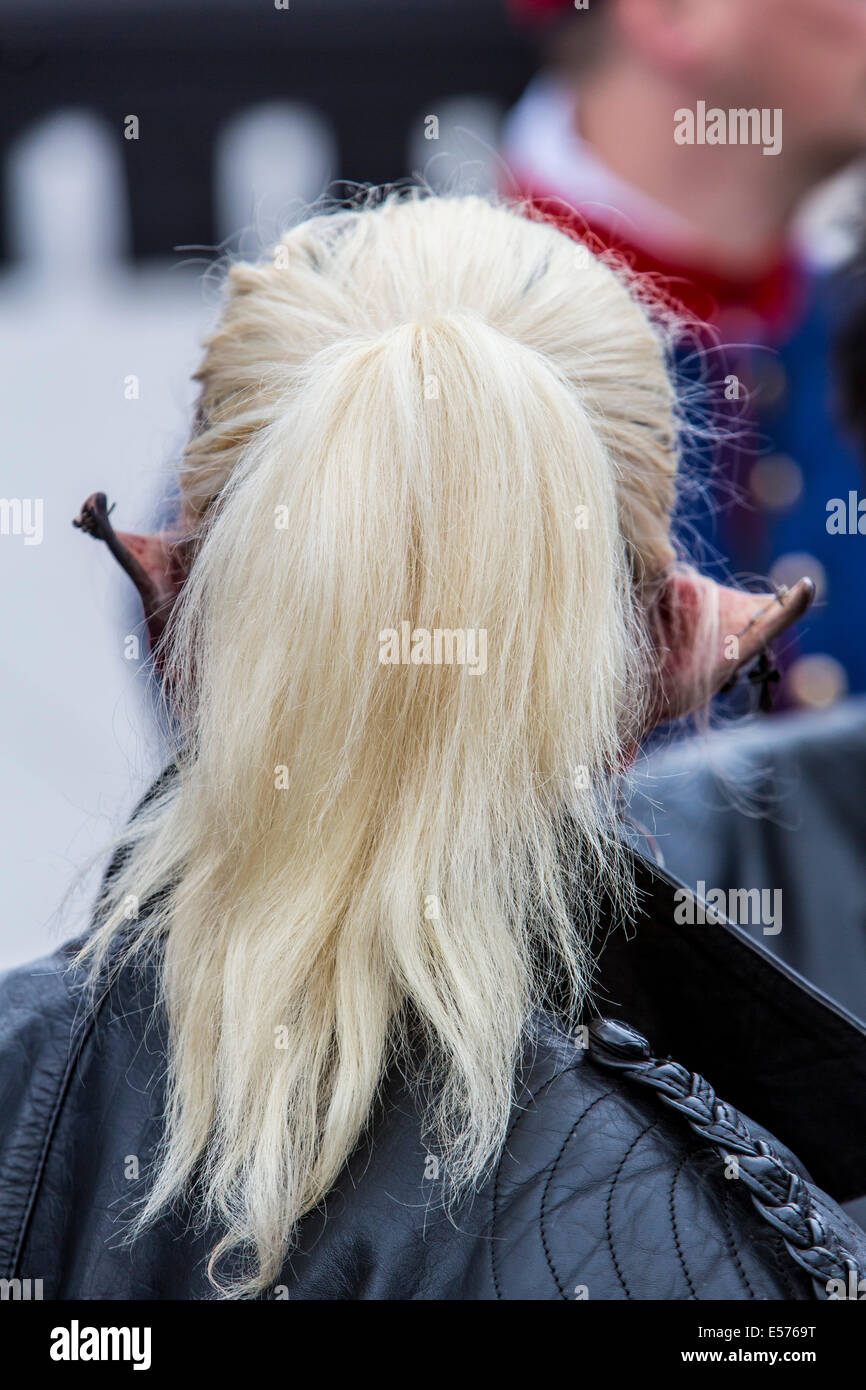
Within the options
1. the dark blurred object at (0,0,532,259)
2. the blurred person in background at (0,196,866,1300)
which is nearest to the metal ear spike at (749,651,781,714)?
the blurred person in background at (0,196,866,1300)

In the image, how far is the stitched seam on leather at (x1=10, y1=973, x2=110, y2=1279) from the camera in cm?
62

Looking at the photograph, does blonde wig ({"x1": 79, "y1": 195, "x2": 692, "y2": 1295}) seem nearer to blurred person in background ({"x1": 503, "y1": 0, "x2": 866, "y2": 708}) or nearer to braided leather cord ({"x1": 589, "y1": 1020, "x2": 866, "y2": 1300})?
braided leather cord ({"x1": 589, "y1": 1020, "x2": 866, "y2": 1300})

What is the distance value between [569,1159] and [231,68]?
1880mm

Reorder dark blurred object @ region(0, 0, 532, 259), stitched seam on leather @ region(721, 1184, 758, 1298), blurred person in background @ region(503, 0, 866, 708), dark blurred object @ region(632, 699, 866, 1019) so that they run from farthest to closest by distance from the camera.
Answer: dark blurred object @ region(0, 0, 532, 259)
blurred person in background @ region(503, 0, 866, 708)
dark blurred object @ region(632, 699, 866, 1019)
stitched seam on leather @ region(721, 1184, 758, 1298)

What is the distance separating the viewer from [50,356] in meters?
2.07

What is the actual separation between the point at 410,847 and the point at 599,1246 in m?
0.21

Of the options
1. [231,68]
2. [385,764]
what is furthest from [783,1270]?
[231,68]

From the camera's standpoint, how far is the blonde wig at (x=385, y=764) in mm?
573

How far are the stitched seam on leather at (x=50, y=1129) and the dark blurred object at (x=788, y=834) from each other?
2.23 ft

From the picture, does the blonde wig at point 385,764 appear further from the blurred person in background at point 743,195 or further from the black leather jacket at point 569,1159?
the blurred person in background at point 743,195

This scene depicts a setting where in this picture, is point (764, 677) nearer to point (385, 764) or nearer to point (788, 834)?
point (385, 764)

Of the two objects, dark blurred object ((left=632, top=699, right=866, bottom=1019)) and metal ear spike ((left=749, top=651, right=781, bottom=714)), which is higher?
metal ear spike ((left=749, top=651, right=781, bottom=714))

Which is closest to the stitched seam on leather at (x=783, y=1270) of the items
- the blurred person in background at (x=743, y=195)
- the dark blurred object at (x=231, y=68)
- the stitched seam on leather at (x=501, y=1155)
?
the stitched seam on leather at (x=501, y=1155)

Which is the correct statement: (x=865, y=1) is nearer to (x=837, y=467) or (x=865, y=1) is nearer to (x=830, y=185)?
(x=830, y=185)
